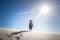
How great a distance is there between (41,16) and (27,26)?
0.88 ft

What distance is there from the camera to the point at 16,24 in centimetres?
202

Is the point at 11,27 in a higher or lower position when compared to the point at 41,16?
lower

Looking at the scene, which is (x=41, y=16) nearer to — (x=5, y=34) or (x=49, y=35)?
(x=49, y=35)

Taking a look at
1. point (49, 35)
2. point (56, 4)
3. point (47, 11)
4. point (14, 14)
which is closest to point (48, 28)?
point (49, 35)

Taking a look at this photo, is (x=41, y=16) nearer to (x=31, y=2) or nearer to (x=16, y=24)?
(x=31, y=2)

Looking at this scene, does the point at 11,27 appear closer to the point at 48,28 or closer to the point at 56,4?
the point at 48,28

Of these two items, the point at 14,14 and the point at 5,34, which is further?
the point at 14,14

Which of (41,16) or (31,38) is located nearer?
(31,38)

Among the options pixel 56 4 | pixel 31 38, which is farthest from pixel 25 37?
pixel 56 4

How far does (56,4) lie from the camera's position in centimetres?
205

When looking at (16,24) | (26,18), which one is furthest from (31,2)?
(16,24)

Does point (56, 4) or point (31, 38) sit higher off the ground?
point (56, 4)

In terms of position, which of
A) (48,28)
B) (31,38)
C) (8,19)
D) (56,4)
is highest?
(56,4)

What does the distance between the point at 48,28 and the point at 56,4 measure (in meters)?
0.39
